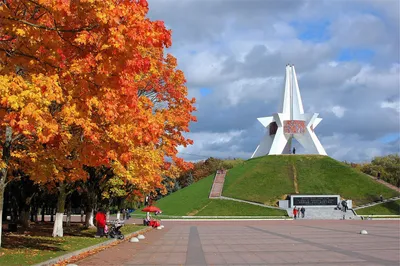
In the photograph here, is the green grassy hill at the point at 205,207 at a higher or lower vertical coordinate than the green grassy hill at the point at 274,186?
lower

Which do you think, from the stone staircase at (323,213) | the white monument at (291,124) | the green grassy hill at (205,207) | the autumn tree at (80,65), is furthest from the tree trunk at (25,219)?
the white monument at (291,124)

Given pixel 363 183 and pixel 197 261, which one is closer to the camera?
pixel 197 261

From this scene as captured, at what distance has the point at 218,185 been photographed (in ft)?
217

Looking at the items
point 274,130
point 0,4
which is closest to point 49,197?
point 0,4

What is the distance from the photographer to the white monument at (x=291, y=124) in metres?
76.4

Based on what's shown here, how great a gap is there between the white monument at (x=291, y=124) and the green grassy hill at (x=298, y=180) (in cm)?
276

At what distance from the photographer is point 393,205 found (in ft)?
182

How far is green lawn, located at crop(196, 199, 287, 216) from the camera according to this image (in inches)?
2114

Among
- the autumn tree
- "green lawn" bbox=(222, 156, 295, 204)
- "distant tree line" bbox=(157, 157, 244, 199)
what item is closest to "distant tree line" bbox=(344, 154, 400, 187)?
"green lawn" bbox=(222, 156, 295, 204)

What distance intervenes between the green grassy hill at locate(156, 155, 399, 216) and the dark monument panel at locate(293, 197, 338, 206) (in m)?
2.62

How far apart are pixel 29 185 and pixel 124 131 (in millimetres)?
20370

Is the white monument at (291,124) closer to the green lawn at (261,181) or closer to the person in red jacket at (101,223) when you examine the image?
the green lawn at (261,181)

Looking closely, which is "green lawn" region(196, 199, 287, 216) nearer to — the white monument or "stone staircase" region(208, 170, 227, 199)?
"stone staircase" region(208, 170, 227, 199)

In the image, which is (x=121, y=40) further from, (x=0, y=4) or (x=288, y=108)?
(x=288, y=108)
